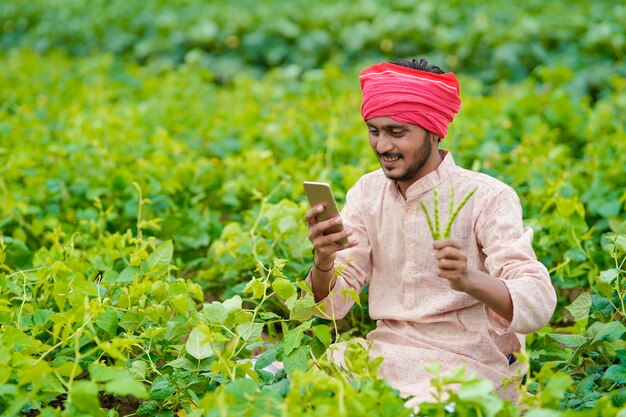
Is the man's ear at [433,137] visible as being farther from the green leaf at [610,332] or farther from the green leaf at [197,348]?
the green leaf at [197,348]

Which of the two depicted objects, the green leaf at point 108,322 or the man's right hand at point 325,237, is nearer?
the man's right hand at point 325,237

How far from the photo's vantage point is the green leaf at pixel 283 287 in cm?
238

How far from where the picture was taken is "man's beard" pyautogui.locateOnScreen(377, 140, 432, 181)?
2.32 meters

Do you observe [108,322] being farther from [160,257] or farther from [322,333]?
[322,333]

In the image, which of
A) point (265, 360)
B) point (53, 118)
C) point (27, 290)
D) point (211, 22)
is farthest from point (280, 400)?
point (211, 22)

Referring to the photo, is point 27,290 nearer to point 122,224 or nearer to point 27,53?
point 122,224

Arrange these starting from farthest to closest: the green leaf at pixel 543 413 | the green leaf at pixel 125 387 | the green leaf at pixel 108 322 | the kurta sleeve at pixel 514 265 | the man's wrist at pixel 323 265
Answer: the green leaf at pixel 108 322 < the man's wrist at pixel 323 265 < the kurta sleeve at pixel 514 265 < the green leaf at pixel 125 387 < the green leaf at pixel 543 413

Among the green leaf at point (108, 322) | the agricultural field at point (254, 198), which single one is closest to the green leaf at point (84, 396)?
the agricultural field at point (254, 198)

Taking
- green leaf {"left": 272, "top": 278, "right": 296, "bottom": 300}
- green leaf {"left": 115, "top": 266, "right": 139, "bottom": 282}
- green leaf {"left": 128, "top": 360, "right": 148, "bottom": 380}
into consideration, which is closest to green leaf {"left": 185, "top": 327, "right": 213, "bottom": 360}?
green leaf {"left": 128, "top": 360, "right": 148, "bottom": 380}

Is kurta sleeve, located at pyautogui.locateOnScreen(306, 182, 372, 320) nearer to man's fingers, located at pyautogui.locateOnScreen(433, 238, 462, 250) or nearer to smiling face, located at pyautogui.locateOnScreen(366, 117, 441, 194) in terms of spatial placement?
smiling face, located at pyautogui.locateOnScreen(366, 117, 441, 194)

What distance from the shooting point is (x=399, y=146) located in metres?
2.31

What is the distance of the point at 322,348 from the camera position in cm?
245

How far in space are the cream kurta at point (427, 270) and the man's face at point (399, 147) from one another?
0.24 ft

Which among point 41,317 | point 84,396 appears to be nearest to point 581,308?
point 84,396
